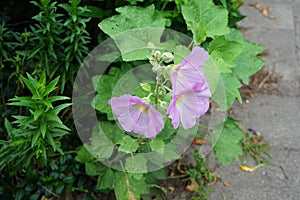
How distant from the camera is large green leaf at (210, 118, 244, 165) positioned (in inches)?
86.6

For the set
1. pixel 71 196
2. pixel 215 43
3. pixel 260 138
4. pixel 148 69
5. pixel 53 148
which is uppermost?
pixel 215 43

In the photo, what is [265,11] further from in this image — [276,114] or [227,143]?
[227,143]

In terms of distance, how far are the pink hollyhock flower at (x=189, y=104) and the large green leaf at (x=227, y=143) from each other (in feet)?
2.32

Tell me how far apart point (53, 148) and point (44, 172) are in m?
0.46

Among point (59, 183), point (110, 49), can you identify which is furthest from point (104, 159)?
point (110, 49)

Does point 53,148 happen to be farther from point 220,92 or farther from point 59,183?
point 220,92

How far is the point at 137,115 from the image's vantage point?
4.83 feet

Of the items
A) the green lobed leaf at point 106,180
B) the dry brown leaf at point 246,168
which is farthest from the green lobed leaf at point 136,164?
the dry brown leaf at point 246,168

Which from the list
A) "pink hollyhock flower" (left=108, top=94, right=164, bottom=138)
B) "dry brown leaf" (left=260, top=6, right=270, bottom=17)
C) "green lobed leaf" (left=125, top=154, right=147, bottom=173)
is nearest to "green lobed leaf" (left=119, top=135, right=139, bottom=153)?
"green lobed leaf" (left=125, top=154, right=147, bottom=173)

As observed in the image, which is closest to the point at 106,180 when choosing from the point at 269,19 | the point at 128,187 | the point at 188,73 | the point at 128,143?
the point at 128,187

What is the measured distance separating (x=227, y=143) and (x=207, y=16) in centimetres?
65

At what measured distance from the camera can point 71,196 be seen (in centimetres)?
237

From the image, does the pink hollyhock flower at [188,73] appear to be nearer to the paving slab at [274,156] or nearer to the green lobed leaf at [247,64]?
the green lobed leaf at [247,64]

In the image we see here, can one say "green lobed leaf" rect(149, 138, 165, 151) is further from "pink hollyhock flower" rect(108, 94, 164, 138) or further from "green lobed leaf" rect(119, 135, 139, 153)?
"pink hollyhock flower" rect(108, 94, 164, 138)
